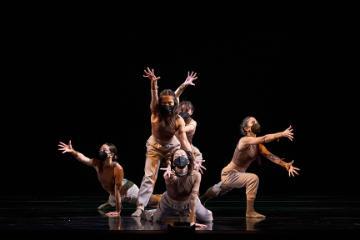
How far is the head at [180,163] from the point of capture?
5.03 metres

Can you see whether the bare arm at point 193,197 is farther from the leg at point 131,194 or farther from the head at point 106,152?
the leg at point 131,194

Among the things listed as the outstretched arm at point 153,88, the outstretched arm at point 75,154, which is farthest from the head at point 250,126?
the outstretched arm at point 75,154

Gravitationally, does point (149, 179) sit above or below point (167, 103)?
below

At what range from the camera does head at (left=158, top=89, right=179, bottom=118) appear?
5730mm

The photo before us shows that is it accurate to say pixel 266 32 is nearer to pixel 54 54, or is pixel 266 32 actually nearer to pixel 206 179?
pixel 206 179

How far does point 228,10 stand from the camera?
9.10 m

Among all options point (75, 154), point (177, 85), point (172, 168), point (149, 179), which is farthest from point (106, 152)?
point (177, 85)

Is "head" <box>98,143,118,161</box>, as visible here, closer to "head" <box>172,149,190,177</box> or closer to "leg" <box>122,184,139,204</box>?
"leg" <box>122,184,139,204</box>

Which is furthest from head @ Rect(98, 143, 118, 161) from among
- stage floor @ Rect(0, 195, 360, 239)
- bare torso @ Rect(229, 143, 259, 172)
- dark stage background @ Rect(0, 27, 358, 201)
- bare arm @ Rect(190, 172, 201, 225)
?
dark stage background @ Rect(0, 27, 358, 201)

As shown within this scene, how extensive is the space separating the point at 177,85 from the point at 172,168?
13.4ft

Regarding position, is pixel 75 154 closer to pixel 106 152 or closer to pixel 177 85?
pixel 106 152

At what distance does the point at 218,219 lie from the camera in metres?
5.50

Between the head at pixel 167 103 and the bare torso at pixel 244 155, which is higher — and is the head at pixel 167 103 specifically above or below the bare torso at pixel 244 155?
above

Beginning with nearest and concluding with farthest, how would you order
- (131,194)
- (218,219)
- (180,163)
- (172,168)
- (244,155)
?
(180,163) → (172,168) → (218,219) → (244,155) → (131,194)
